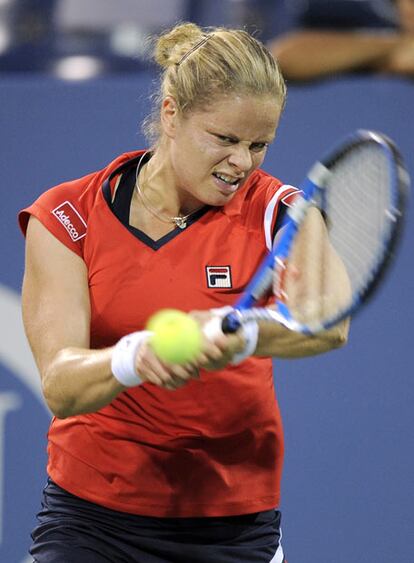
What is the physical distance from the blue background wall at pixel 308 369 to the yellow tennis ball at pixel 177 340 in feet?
4.53

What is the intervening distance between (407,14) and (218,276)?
63.0 inches

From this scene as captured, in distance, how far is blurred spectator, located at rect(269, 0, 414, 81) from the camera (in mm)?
3131

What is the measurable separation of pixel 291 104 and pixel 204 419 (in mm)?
1241

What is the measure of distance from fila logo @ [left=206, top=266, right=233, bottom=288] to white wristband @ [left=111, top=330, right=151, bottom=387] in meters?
0.29

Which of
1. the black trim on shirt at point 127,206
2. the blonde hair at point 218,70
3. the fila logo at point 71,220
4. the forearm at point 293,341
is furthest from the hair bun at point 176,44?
the forearm at point 293,341

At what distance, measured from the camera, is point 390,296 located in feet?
10.0

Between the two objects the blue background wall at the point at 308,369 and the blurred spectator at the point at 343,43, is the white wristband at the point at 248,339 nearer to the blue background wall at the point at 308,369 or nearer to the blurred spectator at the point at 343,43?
the blue background wall at the point at 308,369

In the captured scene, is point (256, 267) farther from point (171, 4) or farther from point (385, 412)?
point (171, 4)

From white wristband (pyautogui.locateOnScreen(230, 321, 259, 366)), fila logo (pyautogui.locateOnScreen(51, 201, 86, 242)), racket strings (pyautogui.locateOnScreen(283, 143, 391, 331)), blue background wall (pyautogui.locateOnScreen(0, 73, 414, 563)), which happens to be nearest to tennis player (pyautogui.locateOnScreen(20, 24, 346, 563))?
fila logo (pyautogui.locateOnScreen(51, 201, 86, 242))

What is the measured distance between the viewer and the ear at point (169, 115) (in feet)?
6.98

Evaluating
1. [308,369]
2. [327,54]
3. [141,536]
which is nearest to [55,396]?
[141,536]

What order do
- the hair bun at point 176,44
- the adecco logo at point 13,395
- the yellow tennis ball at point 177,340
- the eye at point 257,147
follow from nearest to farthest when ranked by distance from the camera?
the yellow tennis ball at point 177,340 < the eye at point 257,147 < the hair bun at point 176,44 < the adecco logo at point 13,395

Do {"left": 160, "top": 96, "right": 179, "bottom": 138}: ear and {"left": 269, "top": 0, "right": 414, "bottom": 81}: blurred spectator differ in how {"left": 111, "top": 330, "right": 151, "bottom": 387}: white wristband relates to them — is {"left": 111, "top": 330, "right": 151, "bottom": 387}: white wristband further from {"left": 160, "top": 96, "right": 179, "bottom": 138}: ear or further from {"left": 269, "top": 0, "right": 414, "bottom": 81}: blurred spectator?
{"left": 269, "top": 0, "right": 414, "bottom": 81}: blurred spectator

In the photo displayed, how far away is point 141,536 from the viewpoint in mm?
2139
